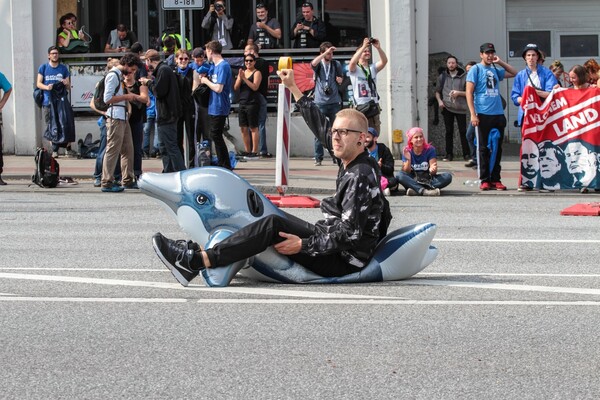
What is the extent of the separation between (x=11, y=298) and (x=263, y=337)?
2105 mm

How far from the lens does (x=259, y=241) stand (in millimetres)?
8438

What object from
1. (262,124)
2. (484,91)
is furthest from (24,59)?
(484,91)

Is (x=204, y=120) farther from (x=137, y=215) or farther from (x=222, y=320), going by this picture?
(x=222, y=320)

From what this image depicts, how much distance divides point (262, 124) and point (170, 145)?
16.3 feet

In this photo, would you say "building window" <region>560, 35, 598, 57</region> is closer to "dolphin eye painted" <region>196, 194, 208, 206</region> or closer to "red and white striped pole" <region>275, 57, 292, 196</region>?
"red and white striped pole" <region>275, 57, 292, 196</region>

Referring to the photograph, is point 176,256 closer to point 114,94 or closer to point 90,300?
point 90,300

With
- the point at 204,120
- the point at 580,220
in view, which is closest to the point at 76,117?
the point at 204,120

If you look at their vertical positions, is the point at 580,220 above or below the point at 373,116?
below

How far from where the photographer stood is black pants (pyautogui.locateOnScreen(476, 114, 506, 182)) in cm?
1747

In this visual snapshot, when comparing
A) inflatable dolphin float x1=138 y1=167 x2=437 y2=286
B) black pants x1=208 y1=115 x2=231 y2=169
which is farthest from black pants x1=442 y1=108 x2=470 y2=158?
inflatable dolphin float x1=138 y1=167 x2=437 y2=286

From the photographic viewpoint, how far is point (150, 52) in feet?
61.2

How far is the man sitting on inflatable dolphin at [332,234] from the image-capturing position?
27.8 feet

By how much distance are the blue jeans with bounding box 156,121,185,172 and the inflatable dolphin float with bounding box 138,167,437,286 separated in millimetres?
8567

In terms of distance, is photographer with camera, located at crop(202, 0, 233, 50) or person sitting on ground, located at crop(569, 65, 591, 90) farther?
photographer with camera, located at crop(202, 0, 233, 50)
